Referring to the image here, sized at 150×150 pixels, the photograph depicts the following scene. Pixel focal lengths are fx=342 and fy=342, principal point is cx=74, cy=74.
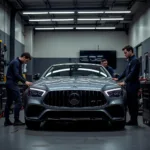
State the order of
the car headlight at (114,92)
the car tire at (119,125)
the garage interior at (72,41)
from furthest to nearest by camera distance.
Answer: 1. the car tire at (119,125)
2. the car headlight at (114,92)
3. the garage interior at (72,41)

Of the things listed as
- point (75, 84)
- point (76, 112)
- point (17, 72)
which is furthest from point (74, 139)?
point (17, 72)

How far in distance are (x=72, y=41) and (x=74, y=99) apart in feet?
64.1

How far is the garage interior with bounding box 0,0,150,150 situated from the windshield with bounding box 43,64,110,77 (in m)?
1.06

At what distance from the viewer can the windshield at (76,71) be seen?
298 inches

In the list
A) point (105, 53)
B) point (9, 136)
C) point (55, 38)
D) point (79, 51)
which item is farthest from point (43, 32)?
point (9, 136)

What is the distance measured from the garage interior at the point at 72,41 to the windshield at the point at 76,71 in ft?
3.48

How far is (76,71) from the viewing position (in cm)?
763

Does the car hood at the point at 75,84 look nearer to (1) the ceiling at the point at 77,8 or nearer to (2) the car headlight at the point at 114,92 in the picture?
(2) the car headlight at the point at 114,92

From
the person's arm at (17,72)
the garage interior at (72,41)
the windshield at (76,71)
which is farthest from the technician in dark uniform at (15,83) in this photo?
the windshield at (76,71)

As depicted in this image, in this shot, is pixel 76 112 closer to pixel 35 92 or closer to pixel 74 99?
pixel 74 99

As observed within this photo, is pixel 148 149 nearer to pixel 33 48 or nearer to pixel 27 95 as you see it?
pixel 27 95

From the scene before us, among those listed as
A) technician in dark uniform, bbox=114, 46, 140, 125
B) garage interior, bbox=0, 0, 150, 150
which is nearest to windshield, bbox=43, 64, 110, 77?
technician in dark uniform, bbox=114, 46, 140, 125

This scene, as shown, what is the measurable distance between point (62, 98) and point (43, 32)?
65.4 feet

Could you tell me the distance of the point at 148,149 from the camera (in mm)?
4516
